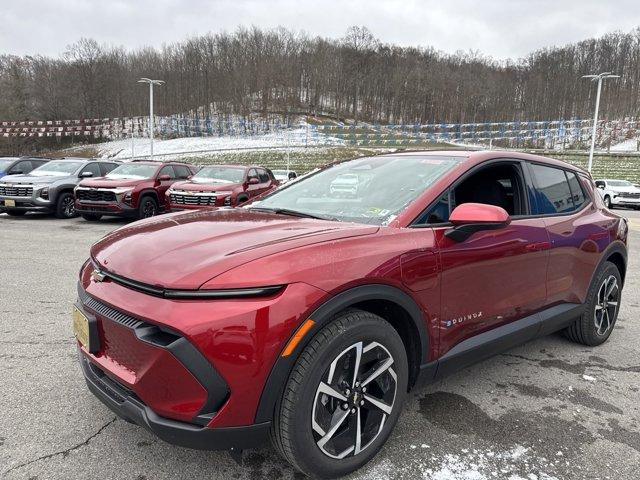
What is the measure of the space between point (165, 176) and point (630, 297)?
1094 centimetres

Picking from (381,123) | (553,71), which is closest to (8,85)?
(381,123)

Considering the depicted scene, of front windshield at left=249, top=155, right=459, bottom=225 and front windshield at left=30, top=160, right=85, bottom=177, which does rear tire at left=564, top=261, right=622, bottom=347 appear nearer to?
front windshield at left=249, top=155, right=459, bottom=225

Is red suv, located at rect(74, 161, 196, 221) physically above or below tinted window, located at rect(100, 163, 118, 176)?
below

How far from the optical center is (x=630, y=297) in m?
5.72

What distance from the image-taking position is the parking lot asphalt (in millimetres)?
2254

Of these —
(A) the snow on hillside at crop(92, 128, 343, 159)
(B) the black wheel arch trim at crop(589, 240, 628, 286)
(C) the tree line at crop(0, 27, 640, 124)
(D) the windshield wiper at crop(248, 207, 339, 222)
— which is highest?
(C) the tree line at crop(0, 27, 640, 124)

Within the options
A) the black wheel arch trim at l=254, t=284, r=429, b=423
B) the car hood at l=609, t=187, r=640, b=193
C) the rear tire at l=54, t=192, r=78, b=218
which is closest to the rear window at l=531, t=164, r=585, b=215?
the black wheel arch trim at l=254, t=284, r=429, b=423

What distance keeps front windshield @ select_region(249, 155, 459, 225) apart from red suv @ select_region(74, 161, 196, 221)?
8.93m

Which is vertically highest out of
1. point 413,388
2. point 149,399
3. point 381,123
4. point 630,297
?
point 381,123

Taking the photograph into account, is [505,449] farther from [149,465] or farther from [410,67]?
[410,67]

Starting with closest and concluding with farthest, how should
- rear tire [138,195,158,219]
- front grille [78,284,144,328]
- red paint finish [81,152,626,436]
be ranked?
red paint finish [81,152,626,436], front grille [78,284,144,328], rear tire [138,195,158,219]

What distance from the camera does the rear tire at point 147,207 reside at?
11663 mm

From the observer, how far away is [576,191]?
381cm

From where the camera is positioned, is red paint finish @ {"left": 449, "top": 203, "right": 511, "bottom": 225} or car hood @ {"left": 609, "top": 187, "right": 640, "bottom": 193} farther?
car hood @ {"left": 609, "top": 187, "right": 640, "bottom": 193}
